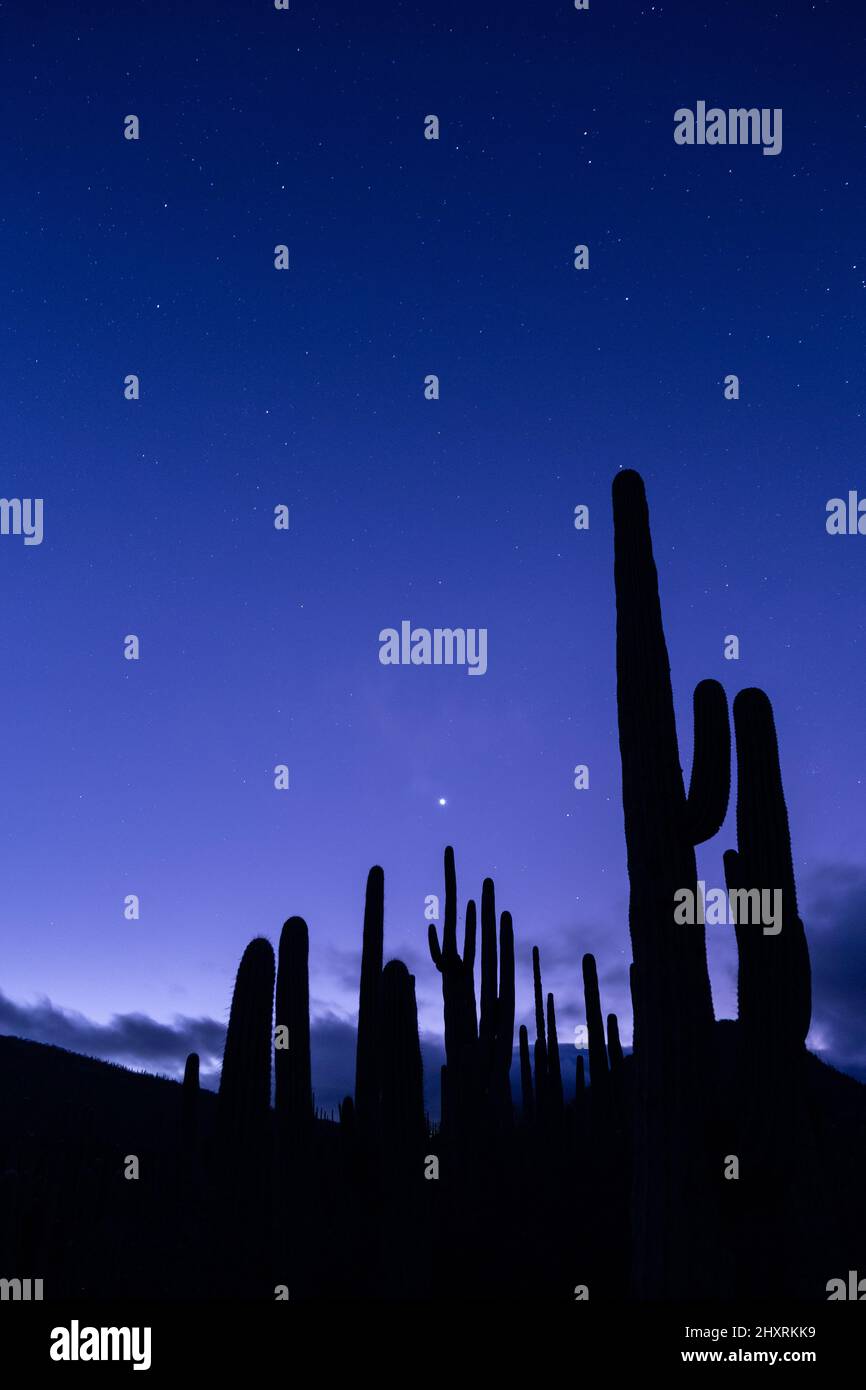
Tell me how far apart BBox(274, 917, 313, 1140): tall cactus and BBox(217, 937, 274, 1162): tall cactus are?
0.13m

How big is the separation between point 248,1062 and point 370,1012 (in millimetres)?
2990

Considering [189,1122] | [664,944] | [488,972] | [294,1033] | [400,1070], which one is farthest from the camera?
[488,972]

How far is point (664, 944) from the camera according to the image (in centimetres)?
638

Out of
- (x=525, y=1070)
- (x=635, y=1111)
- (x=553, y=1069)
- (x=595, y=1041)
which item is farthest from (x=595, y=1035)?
(x=635, y=1111)

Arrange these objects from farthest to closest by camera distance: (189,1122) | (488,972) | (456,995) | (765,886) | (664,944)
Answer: (488,972)
(456,995)
(189,1122)
(765,886)
(664,944)

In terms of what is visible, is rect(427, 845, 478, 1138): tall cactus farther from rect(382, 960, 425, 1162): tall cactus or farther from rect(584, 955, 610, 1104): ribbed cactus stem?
rect(382, 960, 425, 1162): tall cactus

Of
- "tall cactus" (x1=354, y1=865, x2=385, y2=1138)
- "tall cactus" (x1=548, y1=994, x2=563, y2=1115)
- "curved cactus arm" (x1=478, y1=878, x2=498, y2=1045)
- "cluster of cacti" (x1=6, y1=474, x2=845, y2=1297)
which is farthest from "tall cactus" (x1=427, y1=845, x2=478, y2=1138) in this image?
"tall cactus" (x1=354, y1=865, x2=385, y2=1138)

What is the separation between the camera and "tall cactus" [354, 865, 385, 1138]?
9.70 meters

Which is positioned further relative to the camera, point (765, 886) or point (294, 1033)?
point (294, 1033)

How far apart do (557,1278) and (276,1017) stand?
4.23 metres

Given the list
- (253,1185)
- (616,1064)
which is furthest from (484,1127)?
(253,1185)

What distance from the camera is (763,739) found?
6.93 m

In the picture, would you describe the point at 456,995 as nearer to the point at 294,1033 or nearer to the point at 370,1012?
the point at 370,1012

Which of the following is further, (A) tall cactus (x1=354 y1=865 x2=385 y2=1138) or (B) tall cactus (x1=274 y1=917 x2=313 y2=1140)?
(A) tall cactus (x1=354 y1=865 x2=385 y2=1138)
